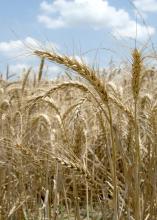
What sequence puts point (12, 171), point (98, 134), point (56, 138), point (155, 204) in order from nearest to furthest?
point (155, 204)
point (56, 138)
point (12, 171)
point (98, 134)

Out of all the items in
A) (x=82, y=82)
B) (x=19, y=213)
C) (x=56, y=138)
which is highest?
(x=82, y=82)

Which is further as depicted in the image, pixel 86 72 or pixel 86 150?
pixel 86 150

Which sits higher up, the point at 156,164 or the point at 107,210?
the point at 156,164

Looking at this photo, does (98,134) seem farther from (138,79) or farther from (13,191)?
(138,79)

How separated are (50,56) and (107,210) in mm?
1023

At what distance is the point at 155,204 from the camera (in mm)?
2279

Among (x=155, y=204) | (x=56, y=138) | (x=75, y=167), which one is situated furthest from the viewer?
(x=56, y=138)

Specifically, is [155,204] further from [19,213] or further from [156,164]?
[19,213]

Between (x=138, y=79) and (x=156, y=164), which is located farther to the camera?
(x=156, y=164)

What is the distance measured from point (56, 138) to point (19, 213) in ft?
1.66

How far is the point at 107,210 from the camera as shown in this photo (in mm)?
2404

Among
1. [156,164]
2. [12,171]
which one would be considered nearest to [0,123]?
[12,171]

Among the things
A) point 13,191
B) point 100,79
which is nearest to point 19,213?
point 13,191

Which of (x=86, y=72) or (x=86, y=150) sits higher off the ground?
(x=86, y=72)
